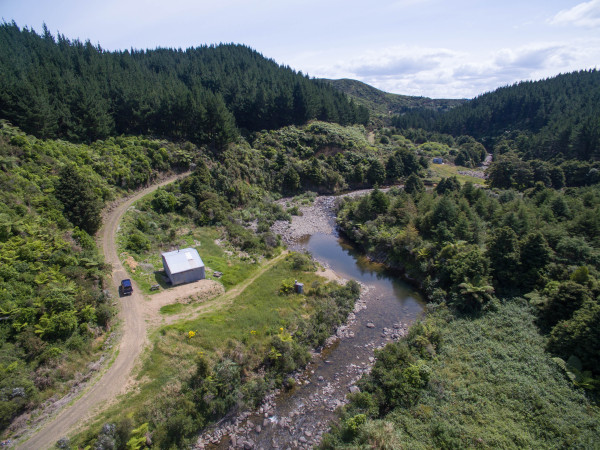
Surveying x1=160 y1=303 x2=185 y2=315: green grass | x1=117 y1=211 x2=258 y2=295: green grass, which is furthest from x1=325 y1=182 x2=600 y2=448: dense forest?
x1=117 y1=211 x2=258 y2=295: green grass

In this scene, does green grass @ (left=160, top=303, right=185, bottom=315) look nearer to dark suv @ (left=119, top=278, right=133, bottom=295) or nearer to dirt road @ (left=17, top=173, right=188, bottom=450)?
dirt road @ (left=17, top=173, right=188, bottom=450)

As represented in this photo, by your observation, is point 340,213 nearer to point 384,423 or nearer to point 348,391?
point 348,391

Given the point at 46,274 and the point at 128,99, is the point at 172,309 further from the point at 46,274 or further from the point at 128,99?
the point at 128,99

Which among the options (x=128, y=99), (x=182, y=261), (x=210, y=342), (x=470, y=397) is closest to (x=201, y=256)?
(x=182, y=261)

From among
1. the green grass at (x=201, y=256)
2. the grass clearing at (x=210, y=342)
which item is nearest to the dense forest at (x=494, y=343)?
the grass clearing at (x=210, y=342)

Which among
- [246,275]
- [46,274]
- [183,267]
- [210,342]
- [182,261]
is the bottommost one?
[210,342]

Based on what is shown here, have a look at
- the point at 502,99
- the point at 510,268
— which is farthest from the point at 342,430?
the point at 502,99
